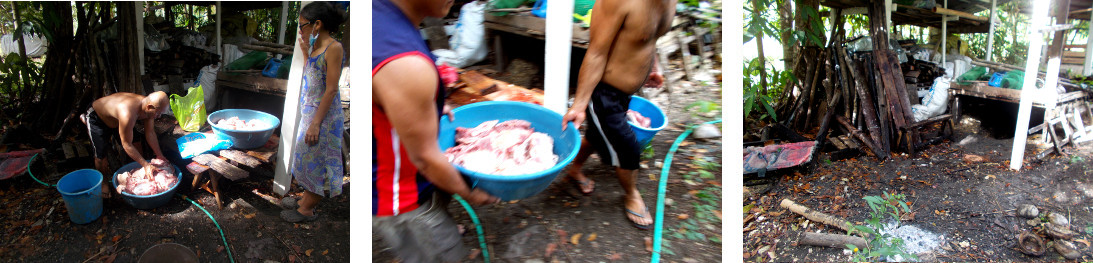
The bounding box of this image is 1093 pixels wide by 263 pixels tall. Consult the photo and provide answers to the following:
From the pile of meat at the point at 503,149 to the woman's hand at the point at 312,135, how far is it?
1.60 feet

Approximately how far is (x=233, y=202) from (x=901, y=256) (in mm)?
2786

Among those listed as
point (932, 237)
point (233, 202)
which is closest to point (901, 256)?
point (932, 237)

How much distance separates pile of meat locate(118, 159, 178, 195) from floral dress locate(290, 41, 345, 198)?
342mm

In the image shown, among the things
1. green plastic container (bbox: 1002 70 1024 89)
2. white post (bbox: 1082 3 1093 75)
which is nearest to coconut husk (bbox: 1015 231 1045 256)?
green plastic container (bbox: 1002 70 1024 89)

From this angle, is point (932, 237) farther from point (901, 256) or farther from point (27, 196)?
point (27, 196)

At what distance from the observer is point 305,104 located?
4.90ft

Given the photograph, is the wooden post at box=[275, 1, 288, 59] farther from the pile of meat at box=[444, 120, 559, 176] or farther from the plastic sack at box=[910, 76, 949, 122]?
the plastic sack at box=[910, 76, 949, 122]

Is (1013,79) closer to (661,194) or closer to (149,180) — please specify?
(661,194)

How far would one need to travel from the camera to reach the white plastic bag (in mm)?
1446

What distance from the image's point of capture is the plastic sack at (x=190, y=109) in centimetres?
149

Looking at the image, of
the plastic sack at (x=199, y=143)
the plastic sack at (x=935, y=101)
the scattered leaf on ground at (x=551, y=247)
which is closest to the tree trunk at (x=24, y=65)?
the plastic sack at (x=199, y=143)

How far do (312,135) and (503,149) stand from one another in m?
0.62

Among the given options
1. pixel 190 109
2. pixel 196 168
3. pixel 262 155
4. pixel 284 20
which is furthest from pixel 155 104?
pixel 284 20

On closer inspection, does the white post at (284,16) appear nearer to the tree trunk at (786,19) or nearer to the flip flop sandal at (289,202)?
the flip flop sandal at (289,202)
